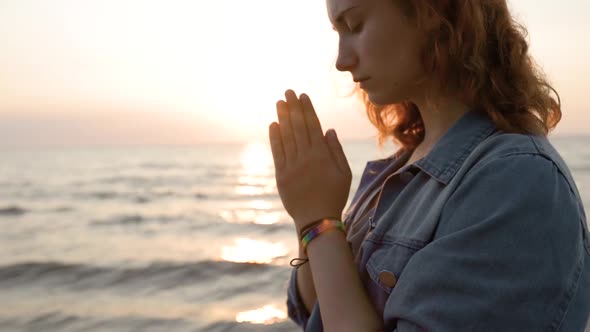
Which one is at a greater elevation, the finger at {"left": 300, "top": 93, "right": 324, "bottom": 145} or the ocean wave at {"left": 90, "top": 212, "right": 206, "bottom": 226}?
the finger at {"left": 300, "top": 93, "right": 324, "bottom": 145}

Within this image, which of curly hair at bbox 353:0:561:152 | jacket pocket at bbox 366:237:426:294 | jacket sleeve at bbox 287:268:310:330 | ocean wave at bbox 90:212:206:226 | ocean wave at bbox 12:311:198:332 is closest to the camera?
jacket pocket at bbox 366:237:426:294

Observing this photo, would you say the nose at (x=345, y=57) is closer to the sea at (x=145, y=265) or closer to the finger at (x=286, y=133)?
the finger at (x=286, y=133)

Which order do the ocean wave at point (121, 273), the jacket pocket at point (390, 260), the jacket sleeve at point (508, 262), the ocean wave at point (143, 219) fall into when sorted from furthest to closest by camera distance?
1. the ocean wave at point (143, 219)
2. the ocean wave at point (121, 273)
3. the jacket pocket at point (390, 260)
4. the jacket sleeve at point (508, 262)

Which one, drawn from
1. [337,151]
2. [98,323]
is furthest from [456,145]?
[98,323]

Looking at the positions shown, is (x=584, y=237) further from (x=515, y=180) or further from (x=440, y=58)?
(x=440, y=58)

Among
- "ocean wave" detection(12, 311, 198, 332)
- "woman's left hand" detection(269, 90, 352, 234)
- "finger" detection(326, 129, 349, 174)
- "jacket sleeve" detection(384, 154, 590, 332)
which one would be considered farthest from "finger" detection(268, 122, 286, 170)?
"ocean wave" detection(12, 311, 198, 332)

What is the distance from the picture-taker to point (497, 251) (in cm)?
126

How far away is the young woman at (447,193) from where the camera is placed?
126 centimetres

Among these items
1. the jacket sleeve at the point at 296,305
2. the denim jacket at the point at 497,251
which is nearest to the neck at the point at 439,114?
the denim jacket at the point at 497,251

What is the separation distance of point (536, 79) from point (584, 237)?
1.66ft

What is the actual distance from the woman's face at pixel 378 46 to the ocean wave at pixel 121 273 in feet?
21.3

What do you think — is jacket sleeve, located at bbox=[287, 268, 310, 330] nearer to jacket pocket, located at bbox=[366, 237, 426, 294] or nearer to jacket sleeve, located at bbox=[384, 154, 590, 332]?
jacket pocket, located at bbox=[366, 237, 426, 294]

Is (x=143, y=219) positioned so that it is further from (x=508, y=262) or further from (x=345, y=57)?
(x=508, y=262)

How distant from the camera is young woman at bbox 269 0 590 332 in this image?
126 cm
